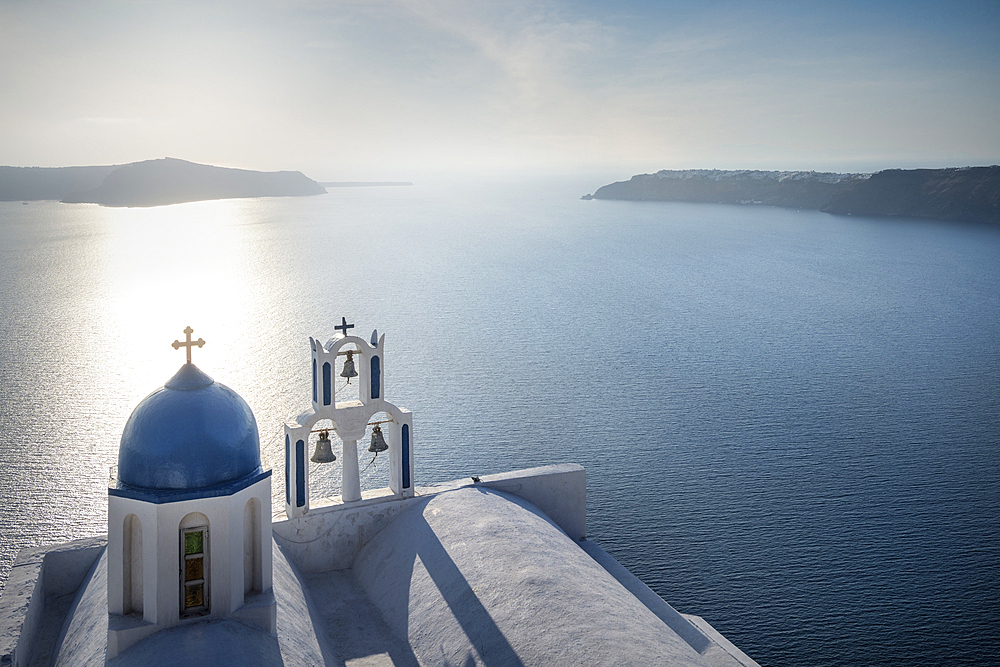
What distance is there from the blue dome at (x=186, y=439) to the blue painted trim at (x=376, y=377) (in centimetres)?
429

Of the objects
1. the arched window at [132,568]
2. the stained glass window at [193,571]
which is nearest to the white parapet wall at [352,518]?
the stained glass window at [193,571]

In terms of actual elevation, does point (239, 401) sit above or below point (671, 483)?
above

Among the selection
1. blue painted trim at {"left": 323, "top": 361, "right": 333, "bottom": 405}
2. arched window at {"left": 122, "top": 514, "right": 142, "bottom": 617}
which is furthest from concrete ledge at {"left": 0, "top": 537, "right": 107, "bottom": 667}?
blue painted trim at {"left": 323, "top": 361, "right": 333, "bottom": 405}

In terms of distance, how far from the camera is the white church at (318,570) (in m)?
7.15

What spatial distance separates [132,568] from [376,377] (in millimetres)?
5055

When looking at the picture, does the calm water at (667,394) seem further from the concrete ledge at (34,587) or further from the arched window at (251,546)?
the arched window at (251,546)

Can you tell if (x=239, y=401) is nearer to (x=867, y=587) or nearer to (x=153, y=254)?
(x=867, y=587)

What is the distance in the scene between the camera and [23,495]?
21156mm

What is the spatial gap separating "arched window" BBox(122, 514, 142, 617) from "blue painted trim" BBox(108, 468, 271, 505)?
33cm

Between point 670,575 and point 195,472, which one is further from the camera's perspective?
point 670,575

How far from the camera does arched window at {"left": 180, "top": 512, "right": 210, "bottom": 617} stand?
7.31 m

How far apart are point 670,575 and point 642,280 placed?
4382 centimetres

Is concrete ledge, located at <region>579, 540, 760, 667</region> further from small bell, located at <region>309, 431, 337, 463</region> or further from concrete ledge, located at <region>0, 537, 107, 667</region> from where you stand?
concrete ledge, located at <region>0, 537, 107, 667</region>

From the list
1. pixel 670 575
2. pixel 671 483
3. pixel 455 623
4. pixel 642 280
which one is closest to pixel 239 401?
pixel 455 623
